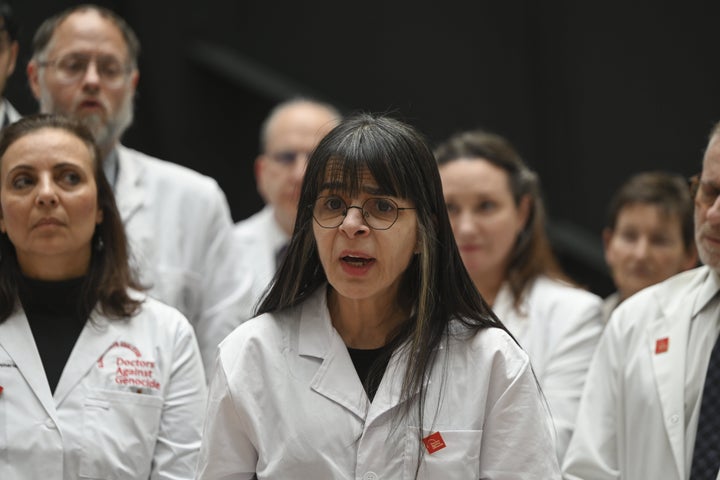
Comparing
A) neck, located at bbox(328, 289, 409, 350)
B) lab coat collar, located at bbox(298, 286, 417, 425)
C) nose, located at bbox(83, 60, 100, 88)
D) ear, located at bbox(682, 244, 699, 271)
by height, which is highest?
nose, located at bbox(83, 60, 100, 88)

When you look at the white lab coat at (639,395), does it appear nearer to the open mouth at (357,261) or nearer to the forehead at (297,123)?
the open mouth at (357,261)

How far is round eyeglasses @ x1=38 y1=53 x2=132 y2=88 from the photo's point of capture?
369 centimetres

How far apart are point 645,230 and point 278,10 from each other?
112 inches

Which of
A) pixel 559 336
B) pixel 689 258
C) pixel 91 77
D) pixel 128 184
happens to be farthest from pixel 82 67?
pixel 689 258

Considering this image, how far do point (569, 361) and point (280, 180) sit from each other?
170 cm

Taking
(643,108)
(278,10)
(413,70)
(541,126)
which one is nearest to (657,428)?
(643,108)

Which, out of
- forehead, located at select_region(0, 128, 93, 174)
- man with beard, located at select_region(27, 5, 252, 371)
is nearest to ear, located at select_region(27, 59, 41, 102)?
man with beard, located at select_region(27, 5, 252, 371)

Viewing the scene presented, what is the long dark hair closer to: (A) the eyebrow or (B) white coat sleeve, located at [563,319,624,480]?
(A) the eyebrow

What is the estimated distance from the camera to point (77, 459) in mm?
2738

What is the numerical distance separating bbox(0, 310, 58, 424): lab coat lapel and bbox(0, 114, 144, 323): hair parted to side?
0.11ft

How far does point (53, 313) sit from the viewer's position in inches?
116

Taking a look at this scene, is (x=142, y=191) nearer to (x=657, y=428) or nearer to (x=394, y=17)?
(x=657, y=428)

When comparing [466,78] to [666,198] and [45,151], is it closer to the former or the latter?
[666,198]

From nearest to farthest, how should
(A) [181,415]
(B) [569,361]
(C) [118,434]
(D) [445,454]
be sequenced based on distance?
(D) [445,454] → (C) [118,434] → (A) [181,415] → (B) [569,361]
